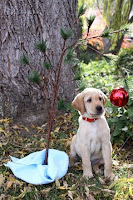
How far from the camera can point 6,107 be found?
4.01m

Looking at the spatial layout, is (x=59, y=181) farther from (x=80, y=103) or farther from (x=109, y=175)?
(x=80, y=103)

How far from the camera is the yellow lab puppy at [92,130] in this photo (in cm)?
281

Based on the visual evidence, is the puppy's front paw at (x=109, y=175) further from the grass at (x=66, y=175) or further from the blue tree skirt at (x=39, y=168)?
the blue tree skirt at (x=39, y=168)

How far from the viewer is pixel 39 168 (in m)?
2.94

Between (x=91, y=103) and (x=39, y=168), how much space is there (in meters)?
0.96

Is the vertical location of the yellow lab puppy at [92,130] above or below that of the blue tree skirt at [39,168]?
above

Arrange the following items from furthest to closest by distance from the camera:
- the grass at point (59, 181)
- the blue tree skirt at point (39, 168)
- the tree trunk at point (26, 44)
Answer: the tree trunk at point (26, 44) → the blue tree skirt at point (39, 168) → the grass at point (59, 181)

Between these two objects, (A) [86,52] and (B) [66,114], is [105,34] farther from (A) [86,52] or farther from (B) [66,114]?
(A) [86,52]

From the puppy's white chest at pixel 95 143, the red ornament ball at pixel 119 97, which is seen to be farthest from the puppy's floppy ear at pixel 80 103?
the red ornament ball at pixel 119 97

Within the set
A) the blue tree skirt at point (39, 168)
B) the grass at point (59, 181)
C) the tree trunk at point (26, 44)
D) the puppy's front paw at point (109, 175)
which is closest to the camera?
the grass at point (59, 181)

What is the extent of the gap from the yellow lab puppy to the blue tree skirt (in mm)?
282

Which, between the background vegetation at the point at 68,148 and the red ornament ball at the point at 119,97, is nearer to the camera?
the background vegetation at the point at 68,148

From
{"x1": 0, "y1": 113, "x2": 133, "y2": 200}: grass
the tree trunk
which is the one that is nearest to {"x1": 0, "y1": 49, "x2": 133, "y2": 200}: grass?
{"x1": 0, "y1": 113, "x2": 133, "y2": 200}: grass

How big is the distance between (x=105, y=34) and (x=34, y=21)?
1.45 m
